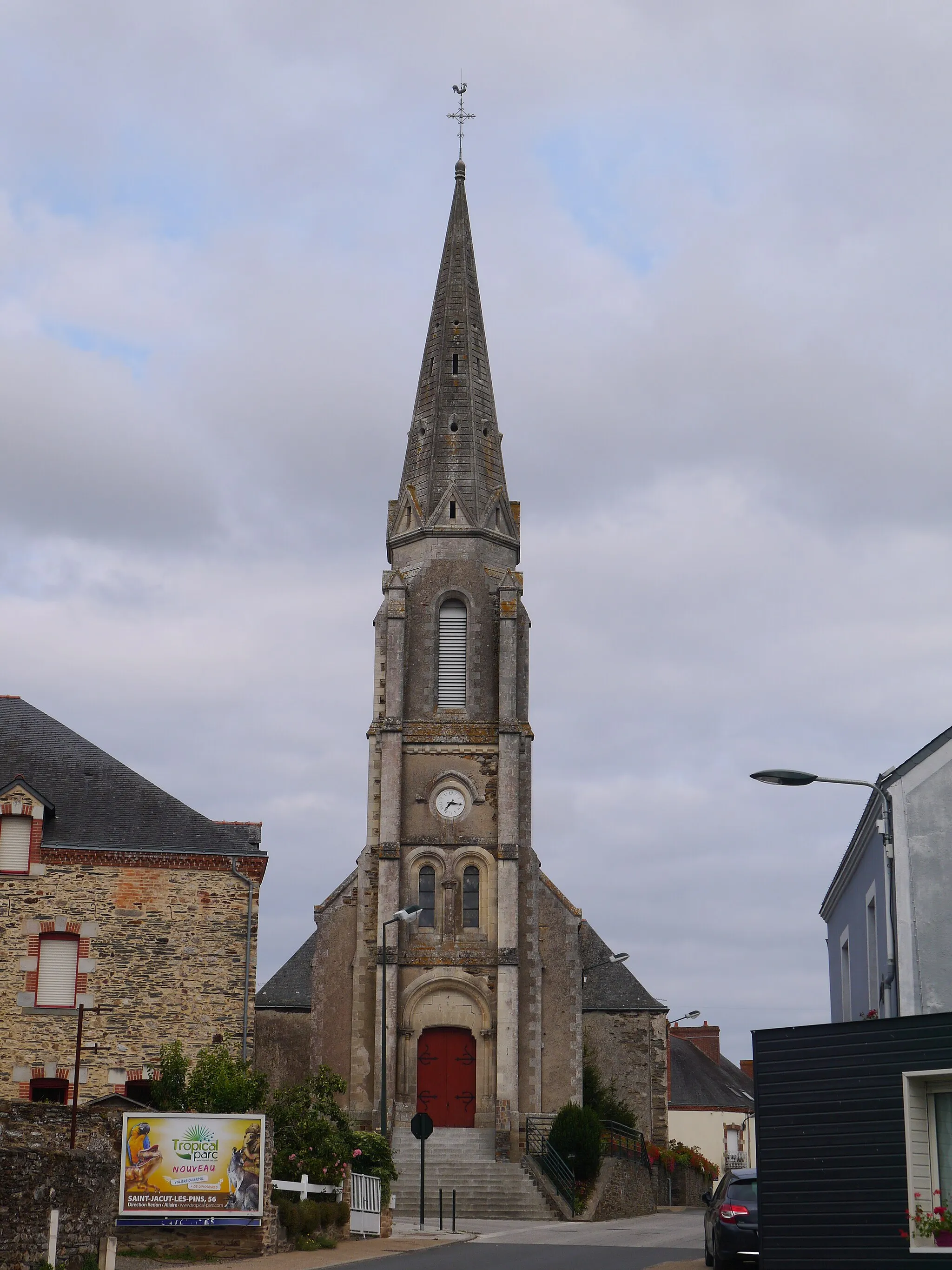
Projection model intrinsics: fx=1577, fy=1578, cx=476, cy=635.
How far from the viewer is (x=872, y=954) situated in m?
21.7

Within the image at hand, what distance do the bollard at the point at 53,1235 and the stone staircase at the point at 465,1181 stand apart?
1683cm

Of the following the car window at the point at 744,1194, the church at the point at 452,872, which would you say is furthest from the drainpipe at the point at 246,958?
the car window at the point at 744,1194

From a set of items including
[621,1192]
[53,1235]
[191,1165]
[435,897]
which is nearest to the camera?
[53,1235]

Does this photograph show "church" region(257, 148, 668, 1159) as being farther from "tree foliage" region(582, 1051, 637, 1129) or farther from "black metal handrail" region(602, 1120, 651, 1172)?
"tree foliage" region(582, 1051, 637, 1129)

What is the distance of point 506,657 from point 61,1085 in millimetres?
17081

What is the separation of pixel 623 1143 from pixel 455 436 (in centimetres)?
1979

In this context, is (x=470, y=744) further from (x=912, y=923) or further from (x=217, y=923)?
(x=912, y=923)

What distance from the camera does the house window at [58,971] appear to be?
29250mm

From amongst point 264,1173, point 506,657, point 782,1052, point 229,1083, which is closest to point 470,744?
point 506,657

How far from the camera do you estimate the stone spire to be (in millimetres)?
43938

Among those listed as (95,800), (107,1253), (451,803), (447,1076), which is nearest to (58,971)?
(95,800)

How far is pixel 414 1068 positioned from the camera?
129 feet

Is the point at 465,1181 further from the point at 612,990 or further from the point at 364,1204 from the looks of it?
the point at 612,990

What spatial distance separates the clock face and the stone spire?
725cm
